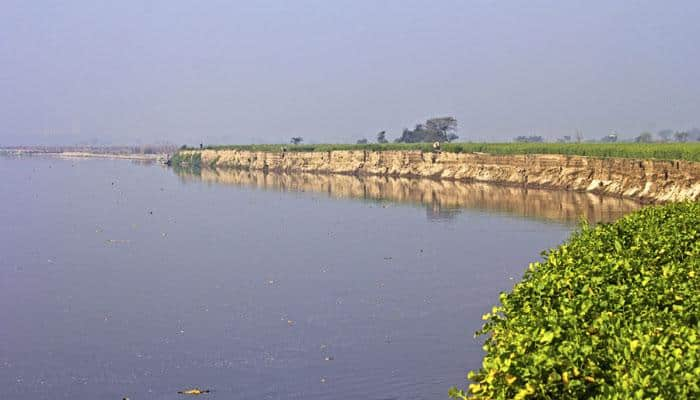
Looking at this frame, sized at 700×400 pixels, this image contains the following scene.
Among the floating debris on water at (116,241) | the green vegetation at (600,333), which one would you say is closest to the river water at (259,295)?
the floating debris on water at (116,241)

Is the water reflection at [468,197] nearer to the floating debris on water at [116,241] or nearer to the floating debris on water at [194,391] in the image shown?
the floating debris on water at [116,241]

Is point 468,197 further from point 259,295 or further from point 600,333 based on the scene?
point 600,333

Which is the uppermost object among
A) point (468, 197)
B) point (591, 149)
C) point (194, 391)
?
point (591, 149)

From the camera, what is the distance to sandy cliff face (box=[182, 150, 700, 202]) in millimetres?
65944

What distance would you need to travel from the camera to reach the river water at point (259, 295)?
21.3 m

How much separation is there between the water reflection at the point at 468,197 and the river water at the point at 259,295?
1.69 ft

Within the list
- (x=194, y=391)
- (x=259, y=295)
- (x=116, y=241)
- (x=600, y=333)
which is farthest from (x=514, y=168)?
(x=600, y=333)

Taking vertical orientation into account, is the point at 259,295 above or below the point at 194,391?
above

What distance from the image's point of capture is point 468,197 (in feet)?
254

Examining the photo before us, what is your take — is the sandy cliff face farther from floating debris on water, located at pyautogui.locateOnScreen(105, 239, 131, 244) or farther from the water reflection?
floating debris on water, located at pyautogui.locateOnScreen(105, 239, 131, 244)

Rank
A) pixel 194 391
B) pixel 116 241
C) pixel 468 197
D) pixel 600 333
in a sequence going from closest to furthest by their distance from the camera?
pixel 600 333 → pixel 194 391 → pixel 116 241 → pixel 468 197

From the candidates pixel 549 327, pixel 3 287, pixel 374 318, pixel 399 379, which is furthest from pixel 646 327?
pixel 3 287

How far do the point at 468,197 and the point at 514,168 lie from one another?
21.5 m

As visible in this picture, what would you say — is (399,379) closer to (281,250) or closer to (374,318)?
(374,318)
